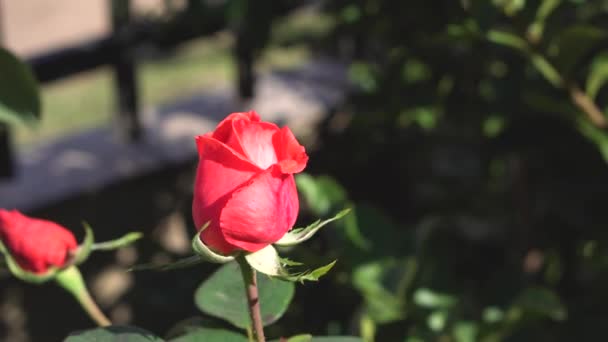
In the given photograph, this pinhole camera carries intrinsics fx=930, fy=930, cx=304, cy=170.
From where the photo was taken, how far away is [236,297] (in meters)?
0.76

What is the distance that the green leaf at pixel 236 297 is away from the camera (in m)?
0.75

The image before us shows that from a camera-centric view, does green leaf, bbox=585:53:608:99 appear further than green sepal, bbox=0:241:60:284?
Yes

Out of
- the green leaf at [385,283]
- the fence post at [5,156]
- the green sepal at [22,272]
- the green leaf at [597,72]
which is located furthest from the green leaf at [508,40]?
the fence post at [5,156]

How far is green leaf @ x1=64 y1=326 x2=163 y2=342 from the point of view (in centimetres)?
64

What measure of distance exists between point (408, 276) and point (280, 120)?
842 mm

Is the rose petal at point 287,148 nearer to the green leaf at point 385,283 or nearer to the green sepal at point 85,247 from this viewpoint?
the green sepal at point 85,247

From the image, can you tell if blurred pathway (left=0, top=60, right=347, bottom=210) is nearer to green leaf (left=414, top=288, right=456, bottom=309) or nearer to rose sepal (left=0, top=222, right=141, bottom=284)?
green leaf (left=414, top=288, right=456, bottom=309)

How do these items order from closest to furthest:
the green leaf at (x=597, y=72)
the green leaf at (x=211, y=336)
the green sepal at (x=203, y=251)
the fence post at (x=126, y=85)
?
the green sepal at (x=203, y=251), the green leaf at (x=211, y=336), the green leaf at (x=597, y=72), the fence post at (x=126, y=85)

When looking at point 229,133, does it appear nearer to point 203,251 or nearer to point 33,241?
point 203,251

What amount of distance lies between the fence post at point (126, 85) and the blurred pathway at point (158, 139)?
0.04 metres

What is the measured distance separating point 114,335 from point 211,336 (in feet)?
0.29

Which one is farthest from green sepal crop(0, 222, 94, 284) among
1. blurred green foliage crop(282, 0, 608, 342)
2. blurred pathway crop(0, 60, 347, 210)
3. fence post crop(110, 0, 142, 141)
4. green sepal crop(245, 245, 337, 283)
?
fence post crop(110, 0, 142, 141)

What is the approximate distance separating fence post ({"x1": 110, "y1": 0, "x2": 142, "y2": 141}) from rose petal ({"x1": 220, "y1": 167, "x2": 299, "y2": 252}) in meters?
1.46

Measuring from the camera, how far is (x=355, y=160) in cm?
154
